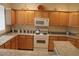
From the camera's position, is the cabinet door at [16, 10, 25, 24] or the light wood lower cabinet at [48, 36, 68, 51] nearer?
the cabinet door at [16, 10, 25, 24]

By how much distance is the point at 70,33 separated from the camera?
94.0 inches

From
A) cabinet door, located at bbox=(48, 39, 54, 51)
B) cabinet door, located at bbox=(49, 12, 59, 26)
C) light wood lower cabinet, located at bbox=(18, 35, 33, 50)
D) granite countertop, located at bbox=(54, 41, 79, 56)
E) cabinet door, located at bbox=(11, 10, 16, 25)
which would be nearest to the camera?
granite countertop, located at bbox=(54, 41, 79, 56)

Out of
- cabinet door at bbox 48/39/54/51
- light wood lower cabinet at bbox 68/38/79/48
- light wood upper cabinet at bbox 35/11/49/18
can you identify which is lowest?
cabinet door at bbox 48/39/54/51

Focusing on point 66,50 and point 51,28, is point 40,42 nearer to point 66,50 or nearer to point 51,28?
point 51,28

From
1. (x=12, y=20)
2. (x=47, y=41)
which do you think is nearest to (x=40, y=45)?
(x=47, y=41)

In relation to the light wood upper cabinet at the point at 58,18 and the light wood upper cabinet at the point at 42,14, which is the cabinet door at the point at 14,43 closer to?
the light wood upper cabinet at the point at 42,14

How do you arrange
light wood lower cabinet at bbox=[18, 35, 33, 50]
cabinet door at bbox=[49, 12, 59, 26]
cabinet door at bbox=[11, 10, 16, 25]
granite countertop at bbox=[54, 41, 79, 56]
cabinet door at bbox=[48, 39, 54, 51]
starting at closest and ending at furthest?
granite countertop at bbox=[54, 41, 79, 56] < cabinet door at bbox=[11, 10, 16, 25] < cabinet door at bbox=[48, 39, 54, 51] < cabinet door at bbox=[49, 12, 59, 26] < light wood lower cabinet at bbox=[18, 35, 33, 50]

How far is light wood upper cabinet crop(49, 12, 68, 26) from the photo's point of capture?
7.53 feet

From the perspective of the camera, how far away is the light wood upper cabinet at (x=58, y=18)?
230 centimetres

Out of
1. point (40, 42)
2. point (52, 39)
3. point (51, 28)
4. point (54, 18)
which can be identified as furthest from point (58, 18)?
point (40, 42)

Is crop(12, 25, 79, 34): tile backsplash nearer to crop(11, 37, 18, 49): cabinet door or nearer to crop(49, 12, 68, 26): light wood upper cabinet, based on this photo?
crop(49, 12, 68, 26): light wood upper cabinet

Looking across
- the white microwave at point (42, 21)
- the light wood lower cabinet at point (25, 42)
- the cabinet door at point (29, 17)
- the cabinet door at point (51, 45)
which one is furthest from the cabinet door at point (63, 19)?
the light wood lower cabinet at point (25, 42)

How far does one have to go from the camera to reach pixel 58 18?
2332mm

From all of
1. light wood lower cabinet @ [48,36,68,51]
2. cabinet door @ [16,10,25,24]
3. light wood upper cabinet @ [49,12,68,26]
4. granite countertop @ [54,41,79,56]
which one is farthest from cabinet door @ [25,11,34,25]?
granite countertop @ [54,41,79,56]
